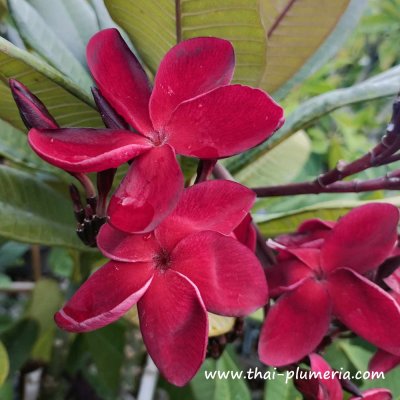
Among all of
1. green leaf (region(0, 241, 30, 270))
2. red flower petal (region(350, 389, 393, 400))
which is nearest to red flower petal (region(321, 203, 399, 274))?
red flower petal (region(350, 389, 393, 400))

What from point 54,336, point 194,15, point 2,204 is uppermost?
point 194,15

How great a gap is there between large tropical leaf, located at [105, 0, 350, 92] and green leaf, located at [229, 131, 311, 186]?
200 mm

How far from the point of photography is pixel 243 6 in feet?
1.46

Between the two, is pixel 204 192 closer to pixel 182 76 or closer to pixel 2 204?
pixel 182 76

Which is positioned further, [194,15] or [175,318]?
[194,15]

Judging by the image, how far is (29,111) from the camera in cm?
35

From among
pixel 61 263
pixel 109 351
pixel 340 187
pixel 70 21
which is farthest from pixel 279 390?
pixel 61 263

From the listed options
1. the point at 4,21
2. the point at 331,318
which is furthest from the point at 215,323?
the point at 4,21

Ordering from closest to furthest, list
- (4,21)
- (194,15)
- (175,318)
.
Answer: (175,318)
(194,15)
(4,21)

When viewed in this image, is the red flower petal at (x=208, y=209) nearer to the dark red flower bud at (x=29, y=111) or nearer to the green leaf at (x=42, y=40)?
the dark red flower bud at (x=29, y=111)

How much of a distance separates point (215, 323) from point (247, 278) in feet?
0.58

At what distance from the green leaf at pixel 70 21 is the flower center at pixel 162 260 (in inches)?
11.1

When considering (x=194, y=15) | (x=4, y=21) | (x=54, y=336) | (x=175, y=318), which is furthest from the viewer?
(x=54, y=336)

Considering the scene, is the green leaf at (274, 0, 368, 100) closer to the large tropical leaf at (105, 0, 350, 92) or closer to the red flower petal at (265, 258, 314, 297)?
the large tropical leaf at (105, 0, 350, 92)
